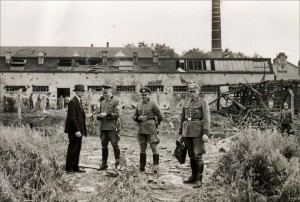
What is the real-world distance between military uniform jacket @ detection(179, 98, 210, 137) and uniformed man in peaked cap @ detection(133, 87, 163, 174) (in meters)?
0.88

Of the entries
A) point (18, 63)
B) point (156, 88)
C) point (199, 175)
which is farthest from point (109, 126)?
point (18, 63)

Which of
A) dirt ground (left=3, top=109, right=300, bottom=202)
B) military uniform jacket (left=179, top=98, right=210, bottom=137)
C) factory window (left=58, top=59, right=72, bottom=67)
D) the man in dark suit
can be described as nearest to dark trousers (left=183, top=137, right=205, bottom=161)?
military uniform jacket (left=179, top=98, right=210, bottom=137)

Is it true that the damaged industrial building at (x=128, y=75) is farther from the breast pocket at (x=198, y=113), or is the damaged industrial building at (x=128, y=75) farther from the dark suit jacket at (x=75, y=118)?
the breast pocket at (x=198, y=113)

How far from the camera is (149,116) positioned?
27.9 ft

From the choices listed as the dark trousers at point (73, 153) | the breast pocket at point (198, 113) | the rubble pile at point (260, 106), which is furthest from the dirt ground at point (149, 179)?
the rubble pile at point (260, 106)

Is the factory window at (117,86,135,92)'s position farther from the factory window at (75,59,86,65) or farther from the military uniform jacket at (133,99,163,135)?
the military uniform jacket at (133,99,163,135)

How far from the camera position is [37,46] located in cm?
4447

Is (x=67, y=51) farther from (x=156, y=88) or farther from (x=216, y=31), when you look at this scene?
(x=216, y=31)

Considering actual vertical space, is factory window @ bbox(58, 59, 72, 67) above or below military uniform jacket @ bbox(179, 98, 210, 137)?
above

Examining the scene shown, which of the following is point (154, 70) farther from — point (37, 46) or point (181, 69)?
point (37, 46)

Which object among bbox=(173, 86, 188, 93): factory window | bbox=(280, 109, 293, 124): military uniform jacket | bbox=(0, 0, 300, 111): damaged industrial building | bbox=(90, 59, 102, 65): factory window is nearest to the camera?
bbox=(280, 109, 293, 124): military uniform jacket

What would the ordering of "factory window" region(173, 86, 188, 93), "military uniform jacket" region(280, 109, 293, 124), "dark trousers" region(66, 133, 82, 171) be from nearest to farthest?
"dark trousers" region(66, 133, 82, 171) → "military uniform jacket" region(280, 109, 293, 124) → "factory window" region(173, 86, 188, 93)

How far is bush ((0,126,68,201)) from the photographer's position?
629 cm

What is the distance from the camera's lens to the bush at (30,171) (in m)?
6.29
